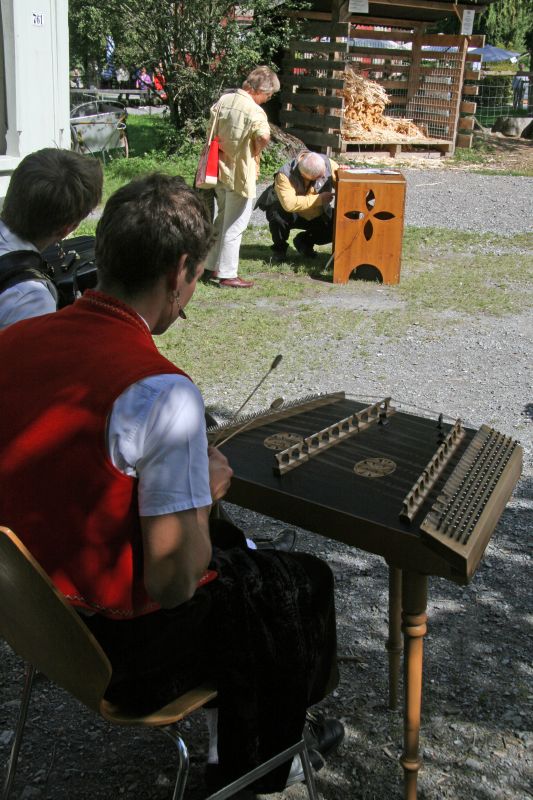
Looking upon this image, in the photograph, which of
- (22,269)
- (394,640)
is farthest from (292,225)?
(394,640)

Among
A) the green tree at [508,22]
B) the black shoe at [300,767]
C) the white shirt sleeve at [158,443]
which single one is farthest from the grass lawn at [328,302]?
the green tree at [508,22]

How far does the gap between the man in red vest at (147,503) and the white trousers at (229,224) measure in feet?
18.3

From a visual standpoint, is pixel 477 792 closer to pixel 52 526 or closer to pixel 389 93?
pixel 52 526

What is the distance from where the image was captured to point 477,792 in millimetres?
2420

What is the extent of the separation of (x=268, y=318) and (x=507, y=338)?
176cm

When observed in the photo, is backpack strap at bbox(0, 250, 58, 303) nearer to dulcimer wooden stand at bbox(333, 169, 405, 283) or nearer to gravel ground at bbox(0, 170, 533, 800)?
gravel ground at bbox(0, 170, 533, 800)

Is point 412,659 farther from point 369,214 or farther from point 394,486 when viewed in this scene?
point 369,214

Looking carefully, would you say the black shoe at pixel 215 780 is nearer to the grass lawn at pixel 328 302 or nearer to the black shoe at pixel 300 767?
the black shoe at pixel 300 767

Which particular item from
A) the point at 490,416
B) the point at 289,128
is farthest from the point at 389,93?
the point at 490,416

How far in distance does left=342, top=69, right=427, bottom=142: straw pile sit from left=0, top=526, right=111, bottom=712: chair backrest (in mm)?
14174

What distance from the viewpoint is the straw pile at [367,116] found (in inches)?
Result: 601

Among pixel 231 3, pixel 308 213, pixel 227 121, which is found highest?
pixel 231 3

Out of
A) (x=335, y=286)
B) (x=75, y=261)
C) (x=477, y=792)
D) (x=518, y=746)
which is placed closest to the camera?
(x=477, y=792)

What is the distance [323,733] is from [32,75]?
Result: 587cm
